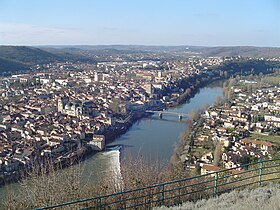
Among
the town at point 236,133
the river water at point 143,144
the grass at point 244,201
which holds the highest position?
the grass at point 244,201

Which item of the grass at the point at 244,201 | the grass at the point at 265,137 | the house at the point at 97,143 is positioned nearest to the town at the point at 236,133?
the grass at the point at 265,137

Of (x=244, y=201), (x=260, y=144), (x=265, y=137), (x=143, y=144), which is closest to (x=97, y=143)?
(x=143, y=144)

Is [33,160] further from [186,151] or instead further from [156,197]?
[156,197]

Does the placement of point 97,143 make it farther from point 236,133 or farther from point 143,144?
point 236,133

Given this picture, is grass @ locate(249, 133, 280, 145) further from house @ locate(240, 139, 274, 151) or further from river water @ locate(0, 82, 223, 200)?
river water @ locate(0, 82, 223, 200)

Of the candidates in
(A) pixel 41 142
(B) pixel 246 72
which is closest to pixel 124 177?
(A) pixel 41 142

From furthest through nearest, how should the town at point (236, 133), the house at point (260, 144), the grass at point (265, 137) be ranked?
the grass at point (265, 137)
the house at point (260, 144)
the town at point (236, 133)

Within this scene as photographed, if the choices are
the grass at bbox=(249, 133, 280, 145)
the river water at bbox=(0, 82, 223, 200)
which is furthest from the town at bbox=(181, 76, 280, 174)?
the river water at bbox=(0, 82, 223, 200)

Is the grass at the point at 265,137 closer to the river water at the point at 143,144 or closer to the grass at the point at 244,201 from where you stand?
the river water at the point at 143,144
